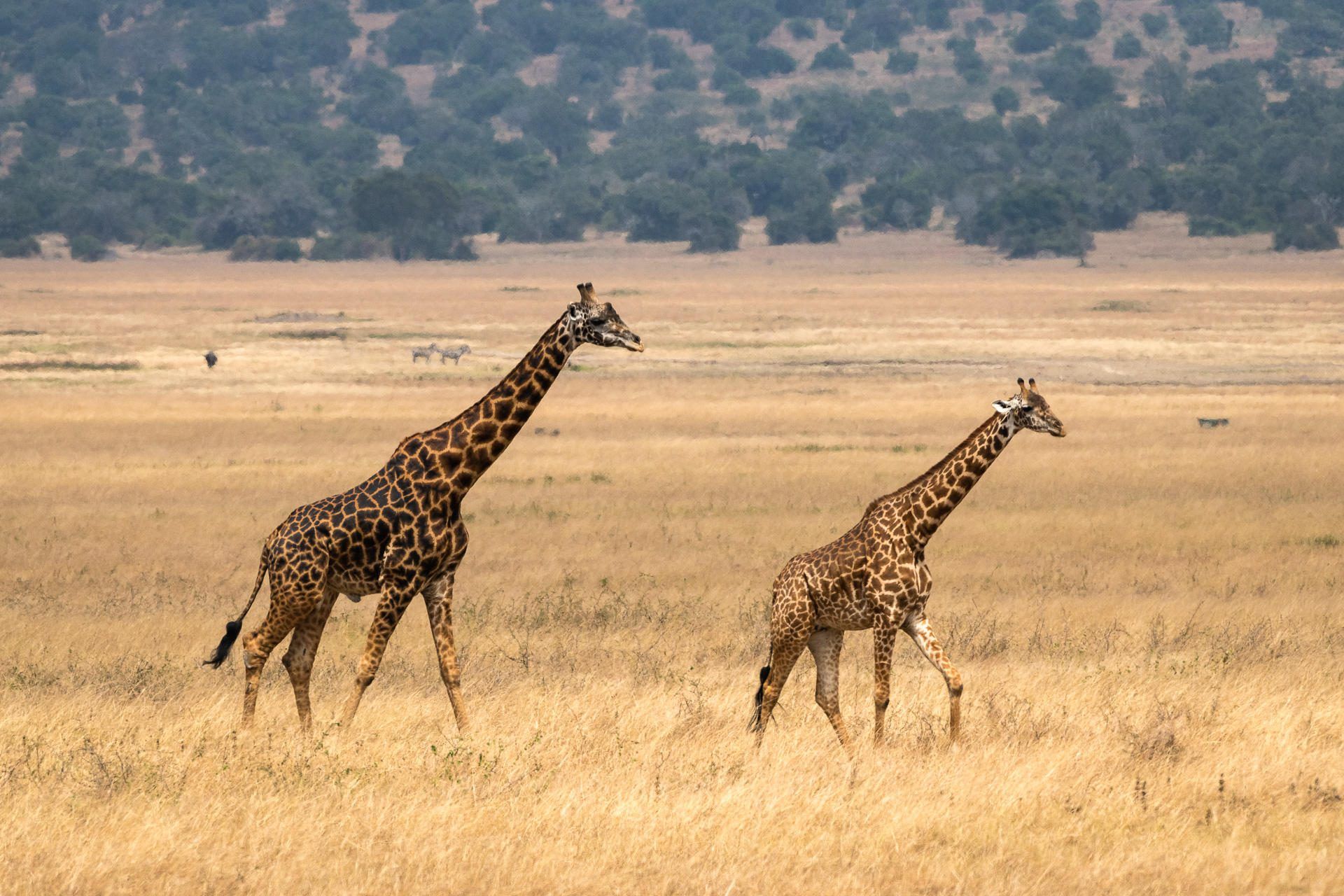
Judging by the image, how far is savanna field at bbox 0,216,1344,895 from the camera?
9219mm

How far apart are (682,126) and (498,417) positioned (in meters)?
155

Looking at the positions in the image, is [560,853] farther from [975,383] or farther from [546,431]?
[975,383]

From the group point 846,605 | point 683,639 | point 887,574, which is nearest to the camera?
point 887,574

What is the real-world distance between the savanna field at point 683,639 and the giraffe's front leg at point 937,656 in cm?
26

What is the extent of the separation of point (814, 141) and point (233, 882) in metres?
140

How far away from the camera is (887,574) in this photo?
10.2 m

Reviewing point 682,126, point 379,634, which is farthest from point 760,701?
point 682,126

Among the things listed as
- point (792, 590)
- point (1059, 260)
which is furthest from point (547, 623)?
point (1059, 260)

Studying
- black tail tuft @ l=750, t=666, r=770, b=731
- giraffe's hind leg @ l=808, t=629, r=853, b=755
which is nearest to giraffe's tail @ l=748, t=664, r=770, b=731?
black tail tuft @ l=750, t=666, r=770, b=731

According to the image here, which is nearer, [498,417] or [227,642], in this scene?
[498,417]

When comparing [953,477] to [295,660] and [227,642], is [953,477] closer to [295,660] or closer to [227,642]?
[295,660]

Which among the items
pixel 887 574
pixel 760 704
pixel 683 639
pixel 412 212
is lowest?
pixel 683 639

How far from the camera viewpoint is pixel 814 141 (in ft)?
477

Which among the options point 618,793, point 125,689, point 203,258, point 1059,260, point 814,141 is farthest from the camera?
point 814,141
